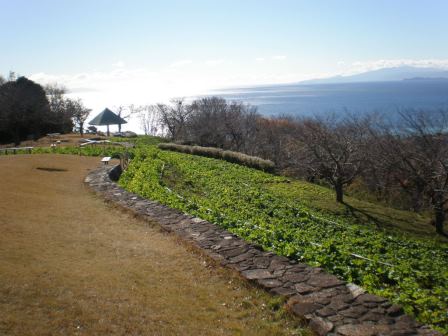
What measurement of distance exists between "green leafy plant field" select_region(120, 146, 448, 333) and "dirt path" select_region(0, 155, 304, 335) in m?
1.71

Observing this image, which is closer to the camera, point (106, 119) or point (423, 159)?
point (423, 159)

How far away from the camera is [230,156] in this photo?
1083 inches

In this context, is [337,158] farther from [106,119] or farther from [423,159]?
[106,119]

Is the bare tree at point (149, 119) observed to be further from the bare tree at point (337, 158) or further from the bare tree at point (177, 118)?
the bare tree at point (337, 158)

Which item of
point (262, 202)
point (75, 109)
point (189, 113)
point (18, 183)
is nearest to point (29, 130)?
point (75, 109)

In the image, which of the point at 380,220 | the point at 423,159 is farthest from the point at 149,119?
the point at 380,220

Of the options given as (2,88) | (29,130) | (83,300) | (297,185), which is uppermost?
(2,88)

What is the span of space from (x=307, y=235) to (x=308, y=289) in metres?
4.09

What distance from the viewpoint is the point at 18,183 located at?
43.3 ft

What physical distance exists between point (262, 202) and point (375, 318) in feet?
30.6

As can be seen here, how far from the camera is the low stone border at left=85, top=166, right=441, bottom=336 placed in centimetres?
480

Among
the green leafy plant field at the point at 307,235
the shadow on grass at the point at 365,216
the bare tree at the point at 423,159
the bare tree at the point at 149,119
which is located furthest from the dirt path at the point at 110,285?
the bare tree at the point at 149,119

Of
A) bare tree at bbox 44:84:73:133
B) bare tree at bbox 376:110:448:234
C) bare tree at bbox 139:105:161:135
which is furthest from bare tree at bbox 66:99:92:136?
bare tree at bbox 376:110:448:234

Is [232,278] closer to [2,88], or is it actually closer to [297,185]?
[297,185]
